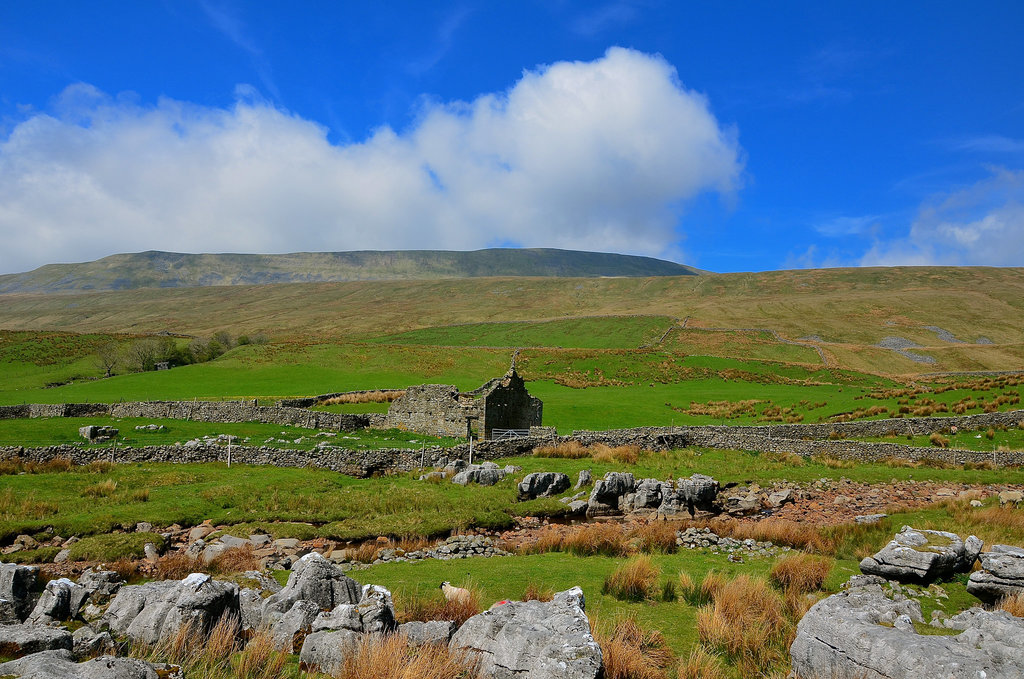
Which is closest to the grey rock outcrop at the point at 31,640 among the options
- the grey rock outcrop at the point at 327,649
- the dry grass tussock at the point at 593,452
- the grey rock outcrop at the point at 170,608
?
the grey rock outcrop at the point at 170,608

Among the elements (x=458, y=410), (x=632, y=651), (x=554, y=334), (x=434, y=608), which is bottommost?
(x=434, y=608)

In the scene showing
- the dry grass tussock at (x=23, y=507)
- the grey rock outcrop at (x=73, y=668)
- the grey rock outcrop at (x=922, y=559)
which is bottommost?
the dry grass tussock at (x=23, y=507)

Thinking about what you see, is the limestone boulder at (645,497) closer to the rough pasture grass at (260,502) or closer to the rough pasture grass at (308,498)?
the rough pasture grass at (308,498)

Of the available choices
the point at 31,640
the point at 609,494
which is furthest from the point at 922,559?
the point at 31,640

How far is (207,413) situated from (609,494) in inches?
1201

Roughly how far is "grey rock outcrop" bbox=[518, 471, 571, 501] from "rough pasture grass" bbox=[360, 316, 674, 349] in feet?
320

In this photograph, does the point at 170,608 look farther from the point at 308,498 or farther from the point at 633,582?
the point at 308,498

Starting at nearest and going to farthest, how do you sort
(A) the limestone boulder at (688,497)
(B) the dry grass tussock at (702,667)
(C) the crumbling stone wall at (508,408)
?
(B) the dry grass tussock at (702,667) < (A) the limestone boulder at (688,497) < (C) the crumbling stone wall at (508,408)

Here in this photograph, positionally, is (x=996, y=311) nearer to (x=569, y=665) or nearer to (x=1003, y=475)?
(x=1003, y=475)

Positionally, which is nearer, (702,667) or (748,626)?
(702,667)

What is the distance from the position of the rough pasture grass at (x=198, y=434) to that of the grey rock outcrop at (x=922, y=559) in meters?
23.4

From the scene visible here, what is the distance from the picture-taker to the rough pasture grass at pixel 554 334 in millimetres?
125938

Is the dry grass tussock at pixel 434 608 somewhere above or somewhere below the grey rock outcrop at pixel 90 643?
below

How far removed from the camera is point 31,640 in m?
6.86
